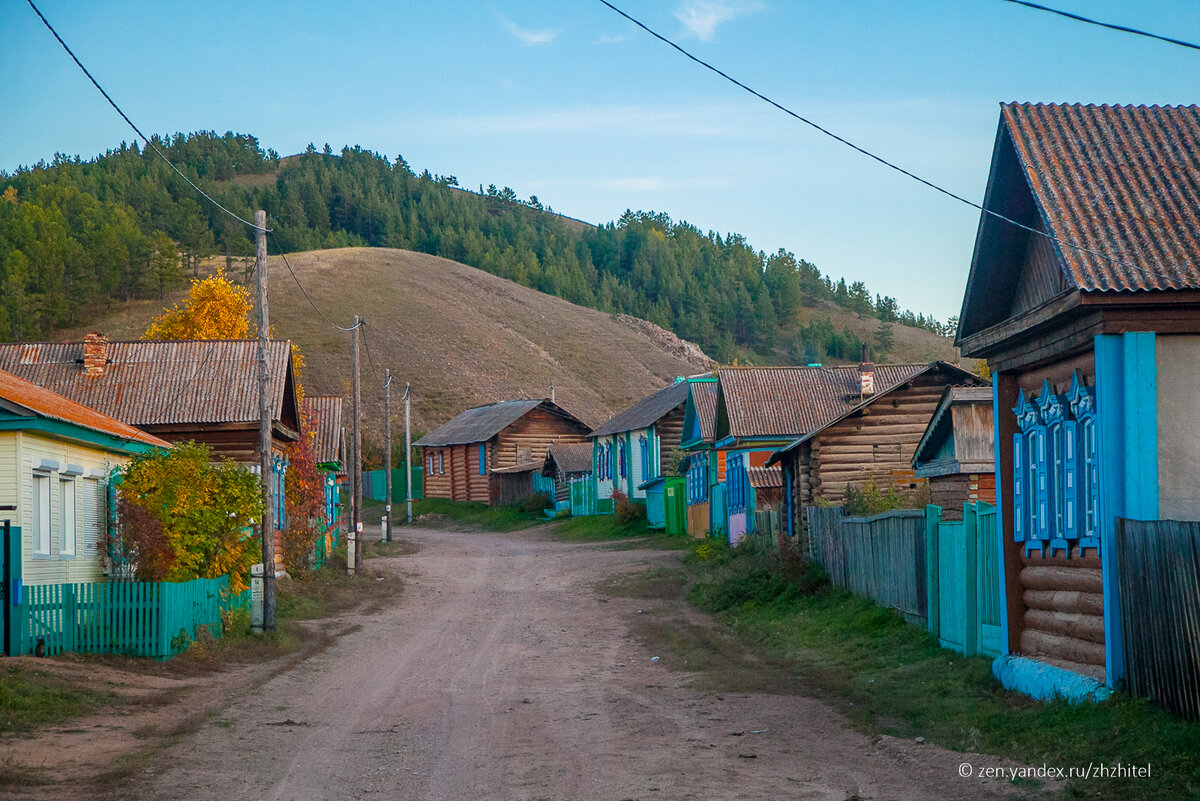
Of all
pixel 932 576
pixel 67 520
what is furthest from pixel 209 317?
pixel 932 576

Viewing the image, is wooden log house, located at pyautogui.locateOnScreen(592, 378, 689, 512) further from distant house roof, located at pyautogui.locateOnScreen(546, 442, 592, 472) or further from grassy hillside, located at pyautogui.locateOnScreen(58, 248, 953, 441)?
grassy hillside, located at pyautogui.locateOnScreen(58, 248, 953, 441)

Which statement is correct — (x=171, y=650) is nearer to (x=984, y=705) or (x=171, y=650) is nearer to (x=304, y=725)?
(x=304, y=725)

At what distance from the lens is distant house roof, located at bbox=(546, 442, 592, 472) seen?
2095 inches

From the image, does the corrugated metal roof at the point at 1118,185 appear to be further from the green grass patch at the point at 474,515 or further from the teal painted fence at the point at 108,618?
the green grass patch at the point at 474,515

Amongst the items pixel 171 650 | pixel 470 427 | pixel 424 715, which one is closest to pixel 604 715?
pixel 424 715

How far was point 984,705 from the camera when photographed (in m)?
10.7

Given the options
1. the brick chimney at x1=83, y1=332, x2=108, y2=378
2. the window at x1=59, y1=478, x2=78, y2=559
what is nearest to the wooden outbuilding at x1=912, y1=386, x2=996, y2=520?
the window at x1=59, y1=478, x2=78, y2=559

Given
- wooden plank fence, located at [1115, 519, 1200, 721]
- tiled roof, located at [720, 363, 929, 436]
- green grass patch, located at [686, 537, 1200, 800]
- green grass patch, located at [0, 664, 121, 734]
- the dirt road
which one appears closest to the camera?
green grass patch, located at [686, 537, 1200, 800]

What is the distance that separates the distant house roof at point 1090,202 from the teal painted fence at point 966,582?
7.52 ft

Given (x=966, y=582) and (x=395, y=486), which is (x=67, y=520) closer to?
(x=966, y=582)

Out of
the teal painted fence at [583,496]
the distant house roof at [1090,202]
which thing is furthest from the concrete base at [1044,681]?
the teal painted fence at [583,496]

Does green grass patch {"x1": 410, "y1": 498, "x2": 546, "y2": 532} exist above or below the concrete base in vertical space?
below

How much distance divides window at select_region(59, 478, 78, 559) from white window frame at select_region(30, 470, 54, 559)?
1.52ft

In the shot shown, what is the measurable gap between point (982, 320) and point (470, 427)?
183ft
